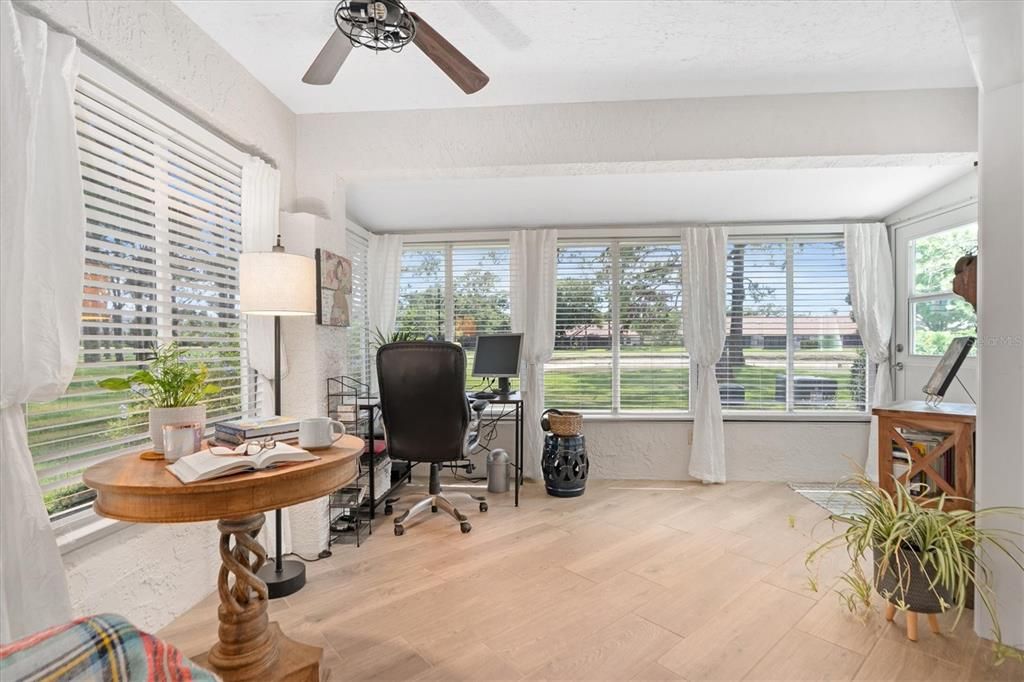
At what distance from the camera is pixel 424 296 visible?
4402mm

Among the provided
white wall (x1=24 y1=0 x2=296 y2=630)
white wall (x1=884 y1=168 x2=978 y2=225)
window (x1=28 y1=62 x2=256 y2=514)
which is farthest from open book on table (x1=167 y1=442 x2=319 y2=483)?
white wall (x1=884 y1=168 x2=978 y2=225)

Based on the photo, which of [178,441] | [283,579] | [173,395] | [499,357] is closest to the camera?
[178,441]

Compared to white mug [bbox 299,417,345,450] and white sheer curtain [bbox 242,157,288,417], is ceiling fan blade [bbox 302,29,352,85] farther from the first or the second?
white mug [bbox 299,417,345,450]

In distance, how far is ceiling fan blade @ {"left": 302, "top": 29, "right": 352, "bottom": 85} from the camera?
1.57 m

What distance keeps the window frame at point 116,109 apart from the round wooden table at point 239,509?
0.34 meters

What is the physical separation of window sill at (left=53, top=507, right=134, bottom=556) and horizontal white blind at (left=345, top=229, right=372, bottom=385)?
2.27 m

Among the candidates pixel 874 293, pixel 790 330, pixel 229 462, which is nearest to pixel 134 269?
pixel 229 462

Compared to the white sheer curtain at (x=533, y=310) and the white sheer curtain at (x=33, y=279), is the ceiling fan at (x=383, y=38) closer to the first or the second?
the white sheer curtain at (x=33, y=279)

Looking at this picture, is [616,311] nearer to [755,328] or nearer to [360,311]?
[755,328]

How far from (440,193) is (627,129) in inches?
57.1

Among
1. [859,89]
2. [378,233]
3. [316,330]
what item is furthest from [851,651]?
[378,233]

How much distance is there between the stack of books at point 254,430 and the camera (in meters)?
1.54

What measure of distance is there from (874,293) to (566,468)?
3.09 meters

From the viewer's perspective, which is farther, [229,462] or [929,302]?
[929,302]
